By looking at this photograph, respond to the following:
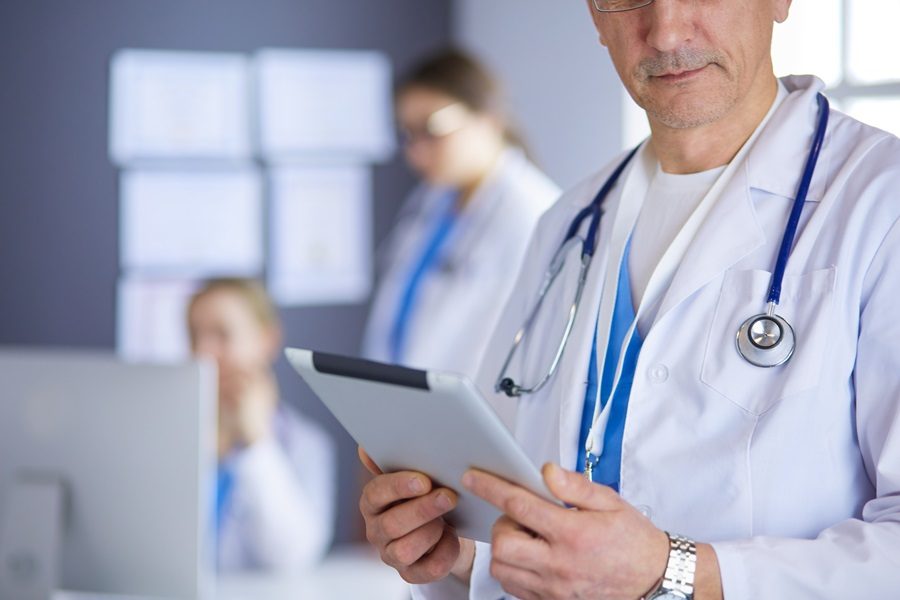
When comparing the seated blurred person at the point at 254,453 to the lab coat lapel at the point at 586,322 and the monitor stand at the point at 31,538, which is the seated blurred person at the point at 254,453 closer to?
the monitor stand at the point at 31,538

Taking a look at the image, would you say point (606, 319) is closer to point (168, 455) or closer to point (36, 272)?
point (168, 455)

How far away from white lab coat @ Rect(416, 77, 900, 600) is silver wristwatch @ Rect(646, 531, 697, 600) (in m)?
0.04

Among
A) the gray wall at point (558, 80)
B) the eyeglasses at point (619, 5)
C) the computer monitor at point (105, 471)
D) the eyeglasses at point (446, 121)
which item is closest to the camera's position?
the eyeglasses at point (619, 5)

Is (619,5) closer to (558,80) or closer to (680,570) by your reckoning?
(680,570)

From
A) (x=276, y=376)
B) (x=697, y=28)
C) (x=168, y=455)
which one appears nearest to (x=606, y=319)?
(x=697, y=28)

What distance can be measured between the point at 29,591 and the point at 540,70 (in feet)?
7.68

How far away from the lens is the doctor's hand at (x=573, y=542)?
3.66 feet

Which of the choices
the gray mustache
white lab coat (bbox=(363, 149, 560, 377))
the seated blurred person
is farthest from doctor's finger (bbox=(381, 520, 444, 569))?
white lab coat (bbox=(363, 149, 560, 377))

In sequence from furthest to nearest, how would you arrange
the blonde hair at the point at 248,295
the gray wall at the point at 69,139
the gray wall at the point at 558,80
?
the gray wall at the point at 69,139, the blonde hair at the point at 248,295, the gray wall at the point at 558,80

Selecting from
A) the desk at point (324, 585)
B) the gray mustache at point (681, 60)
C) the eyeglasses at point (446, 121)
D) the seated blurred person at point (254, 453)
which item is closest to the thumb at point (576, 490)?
the gray mustache at point (681, 60)

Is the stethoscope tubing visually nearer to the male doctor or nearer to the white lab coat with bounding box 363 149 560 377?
the male doctor

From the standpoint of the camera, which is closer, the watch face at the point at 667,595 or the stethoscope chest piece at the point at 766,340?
the watch face at the point at 667,595

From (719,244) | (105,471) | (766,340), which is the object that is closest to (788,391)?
(766,340)

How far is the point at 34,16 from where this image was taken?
12.6ft
